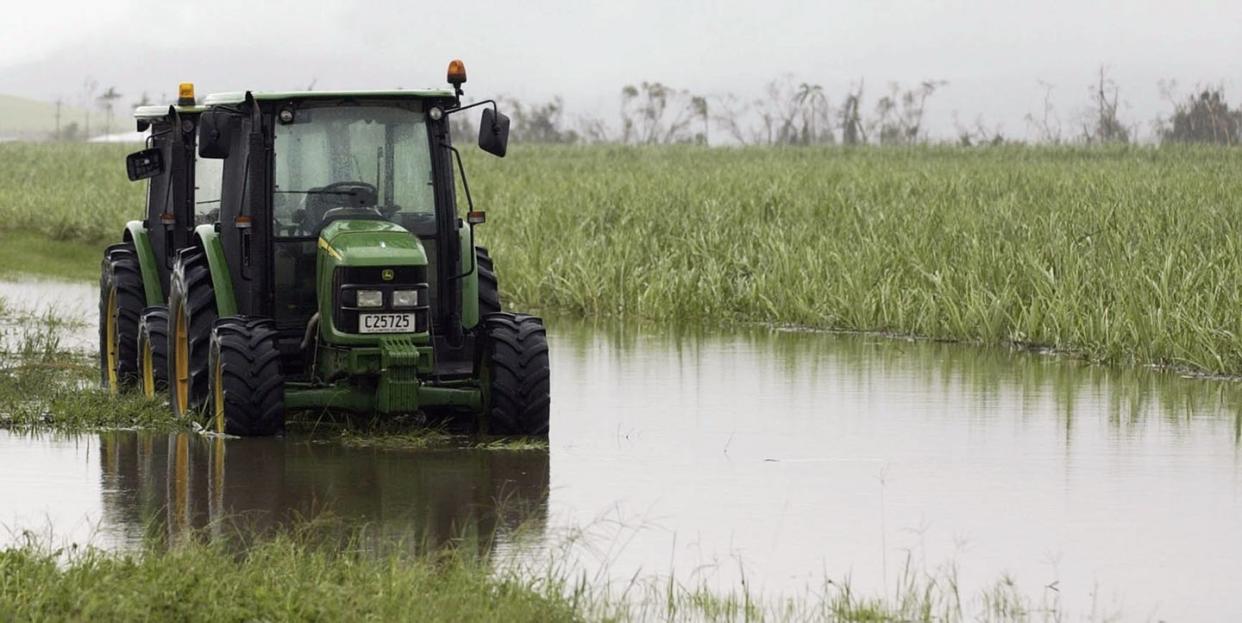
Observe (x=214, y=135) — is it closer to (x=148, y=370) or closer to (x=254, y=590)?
(x=148, y=370)

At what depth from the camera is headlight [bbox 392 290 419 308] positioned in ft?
39.2

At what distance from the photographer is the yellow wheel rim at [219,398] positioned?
1177cm

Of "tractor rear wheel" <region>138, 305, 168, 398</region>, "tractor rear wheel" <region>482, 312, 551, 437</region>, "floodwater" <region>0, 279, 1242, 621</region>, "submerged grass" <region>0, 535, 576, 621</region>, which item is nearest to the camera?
"submerged grass" <region>0, 535, 576, 621</region>

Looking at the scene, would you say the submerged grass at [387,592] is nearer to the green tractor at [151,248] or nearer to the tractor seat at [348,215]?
the tractor seat at [348,215]

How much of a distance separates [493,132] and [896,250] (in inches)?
385

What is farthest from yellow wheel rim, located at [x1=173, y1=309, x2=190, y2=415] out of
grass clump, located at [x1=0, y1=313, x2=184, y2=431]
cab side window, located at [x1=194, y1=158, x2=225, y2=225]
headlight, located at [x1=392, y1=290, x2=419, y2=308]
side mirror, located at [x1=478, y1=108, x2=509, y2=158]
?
side mirror, located at [x1=478, y1=108, x2=509, y2=158]

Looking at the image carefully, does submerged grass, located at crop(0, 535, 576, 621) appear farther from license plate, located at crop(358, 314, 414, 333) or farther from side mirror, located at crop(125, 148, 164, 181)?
side mirror, located at crop(125, 148, 164, 181)

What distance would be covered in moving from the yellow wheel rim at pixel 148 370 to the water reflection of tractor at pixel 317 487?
4.19 ft

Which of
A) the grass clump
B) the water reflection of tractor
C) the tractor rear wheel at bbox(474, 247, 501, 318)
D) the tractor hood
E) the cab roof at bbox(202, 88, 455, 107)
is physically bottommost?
the water reflection of tractor

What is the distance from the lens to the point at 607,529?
31.3 feet

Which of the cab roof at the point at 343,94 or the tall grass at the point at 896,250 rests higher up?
the cab roof at the point at 343,94

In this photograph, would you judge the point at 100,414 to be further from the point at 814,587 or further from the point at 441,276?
the point at 814,587

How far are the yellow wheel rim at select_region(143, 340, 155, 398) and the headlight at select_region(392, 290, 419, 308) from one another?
2527 mm

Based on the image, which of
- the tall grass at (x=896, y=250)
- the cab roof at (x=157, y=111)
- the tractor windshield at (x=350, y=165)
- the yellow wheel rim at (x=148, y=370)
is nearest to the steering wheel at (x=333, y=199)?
the tractor windshield at (x=350, y=165)
